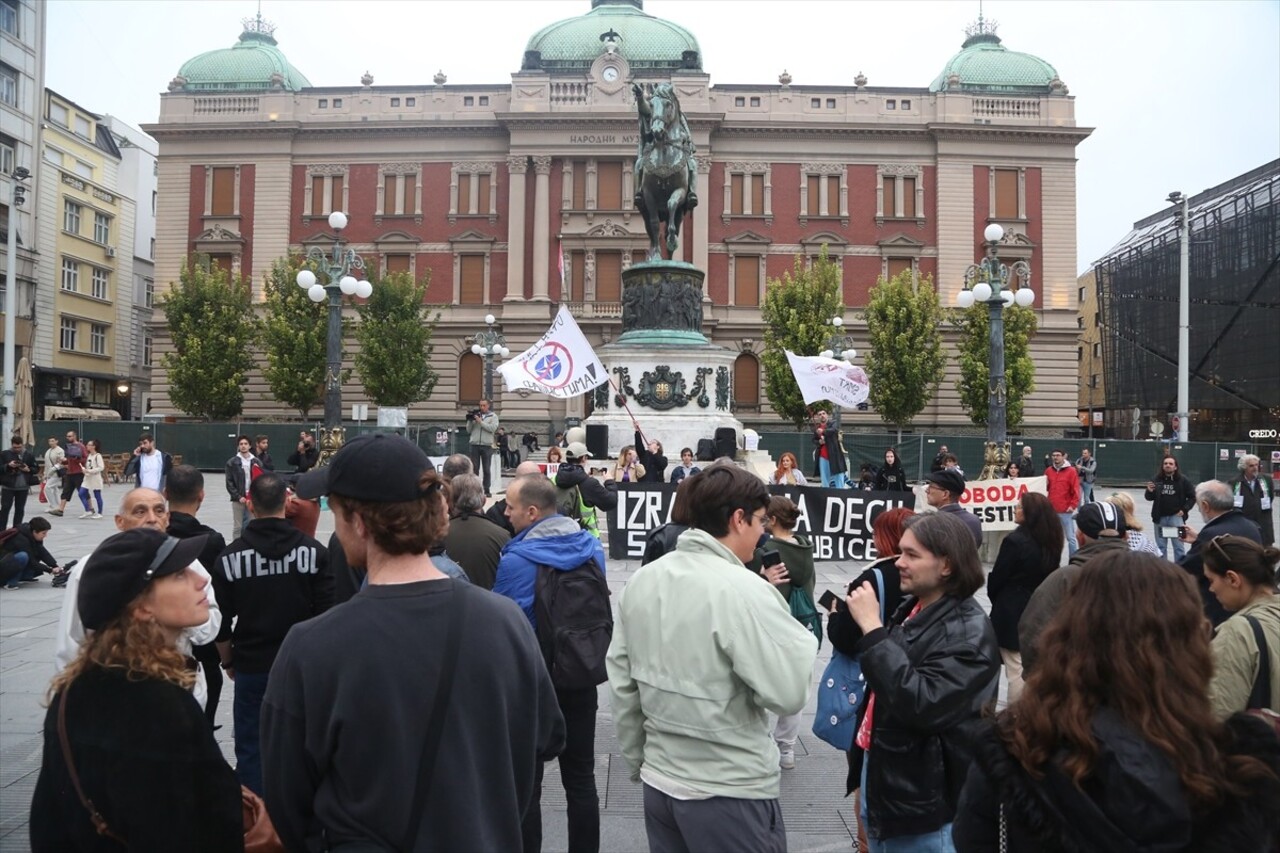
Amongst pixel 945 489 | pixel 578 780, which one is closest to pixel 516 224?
pixel 945 489

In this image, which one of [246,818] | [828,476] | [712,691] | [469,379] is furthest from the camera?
[469,379]

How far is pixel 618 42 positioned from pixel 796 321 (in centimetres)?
1831

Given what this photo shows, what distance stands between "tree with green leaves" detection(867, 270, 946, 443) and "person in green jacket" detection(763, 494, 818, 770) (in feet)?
131

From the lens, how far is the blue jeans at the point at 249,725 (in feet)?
15.2

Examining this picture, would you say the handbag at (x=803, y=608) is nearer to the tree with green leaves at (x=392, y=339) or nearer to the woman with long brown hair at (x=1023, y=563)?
the woman with long brown hair at (x=1023, y=563)

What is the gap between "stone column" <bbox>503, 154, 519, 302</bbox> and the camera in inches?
1902

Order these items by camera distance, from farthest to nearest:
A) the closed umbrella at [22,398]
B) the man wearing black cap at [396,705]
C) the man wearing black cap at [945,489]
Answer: the closed umbrella at [22,398] → the man wearing black cap at [945,489] → the man wearing black cap at [396,705]

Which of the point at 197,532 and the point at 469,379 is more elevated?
the point at 469,379

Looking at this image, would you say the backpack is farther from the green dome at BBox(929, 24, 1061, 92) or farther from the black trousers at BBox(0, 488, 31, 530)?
the green dome at BBox(929, 24, 1061, 92)

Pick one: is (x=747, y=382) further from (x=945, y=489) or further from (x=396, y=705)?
(x=396, y=705)

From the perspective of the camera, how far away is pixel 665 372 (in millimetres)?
19953

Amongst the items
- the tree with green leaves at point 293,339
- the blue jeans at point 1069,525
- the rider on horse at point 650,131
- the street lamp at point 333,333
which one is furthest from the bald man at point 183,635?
the tree with green leaves at point 293,339

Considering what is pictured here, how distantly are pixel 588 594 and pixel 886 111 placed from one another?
4969 cm

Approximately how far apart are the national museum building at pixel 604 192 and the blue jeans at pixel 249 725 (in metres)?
43.5
